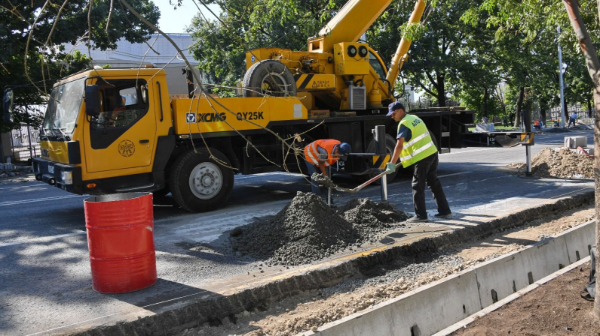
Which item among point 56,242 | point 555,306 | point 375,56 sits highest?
point 375,56

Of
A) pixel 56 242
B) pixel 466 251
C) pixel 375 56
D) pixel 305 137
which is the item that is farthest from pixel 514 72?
pixel 56 242

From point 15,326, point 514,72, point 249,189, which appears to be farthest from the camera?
point 514,72

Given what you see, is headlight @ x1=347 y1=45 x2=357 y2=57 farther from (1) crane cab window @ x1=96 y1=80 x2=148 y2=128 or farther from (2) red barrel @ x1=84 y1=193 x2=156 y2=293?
(2) red barrel @ x1=84 y1=193 x2=156 y2=293

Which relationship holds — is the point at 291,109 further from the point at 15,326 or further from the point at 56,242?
the point at 15,326

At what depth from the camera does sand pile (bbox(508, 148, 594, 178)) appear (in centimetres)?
1100

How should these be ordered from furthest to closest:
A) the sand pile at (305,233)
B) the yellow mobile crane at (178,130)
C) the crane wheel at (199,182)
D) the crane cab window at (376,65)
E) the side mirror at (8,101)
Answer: the crane cab window at (376,65)
the crane wheel at (199,182)
the side mirror at (8,101)
the yellow mobile crane at (178,130)
the sand pile at (305,233)

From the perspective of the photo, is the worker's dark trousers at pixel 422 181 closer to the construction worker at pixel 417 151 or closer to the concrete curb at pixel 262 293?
the construction worker at pixel 417 151

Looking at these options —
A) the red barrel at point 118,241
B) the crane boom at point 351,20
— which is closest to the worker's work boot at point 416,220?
the red barrel at point 118,241

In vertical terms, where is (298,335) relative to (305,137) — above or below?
below

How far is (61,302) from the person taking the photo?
14.7 feet

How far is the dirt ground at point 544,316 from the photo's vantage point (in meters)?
3.95

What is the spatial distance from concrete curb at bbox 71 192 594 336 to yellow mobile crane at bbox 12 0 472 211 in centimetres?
156

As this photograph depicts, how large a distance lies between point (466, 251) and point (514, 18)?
551 cm

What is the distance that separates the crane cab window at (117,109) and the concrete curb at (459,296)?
5213 mm
